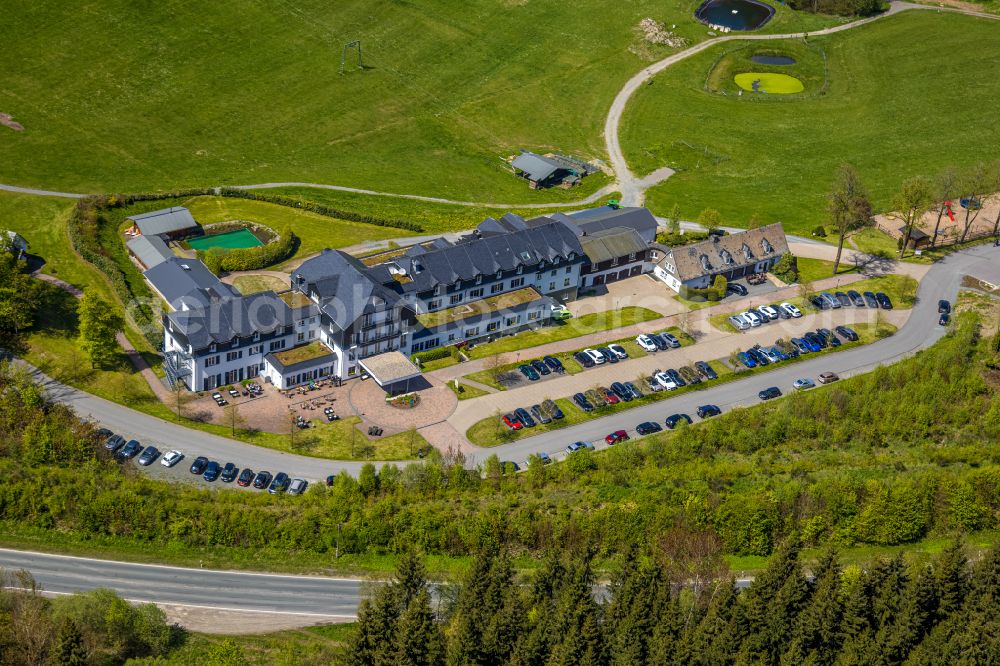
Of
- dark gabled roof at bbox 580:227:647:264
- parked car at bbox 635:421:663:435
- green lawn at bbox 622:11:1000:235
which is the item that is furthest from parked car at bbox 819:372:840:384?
green lawn at bbox 622:11:1000:235

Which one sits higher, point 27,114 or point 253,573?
point 27,114

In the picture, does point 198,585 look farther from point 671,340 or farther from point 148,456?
point 671,340

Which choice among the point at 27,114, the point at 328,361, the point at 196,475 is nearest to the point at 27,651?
the point at 196,475

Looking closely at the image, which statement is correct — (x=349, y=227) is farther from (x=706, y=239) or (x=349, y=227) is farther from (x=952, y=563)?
(x=952, y=563)

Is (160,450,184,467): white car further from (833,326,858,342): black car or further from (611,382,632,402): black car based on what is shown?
(833,326,858,342): black car

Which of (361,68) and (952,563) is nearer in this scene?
(952,563)

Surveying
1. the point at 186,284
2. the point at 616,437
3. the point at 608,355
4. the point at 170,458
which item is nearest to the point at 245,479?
the point at 170,458
